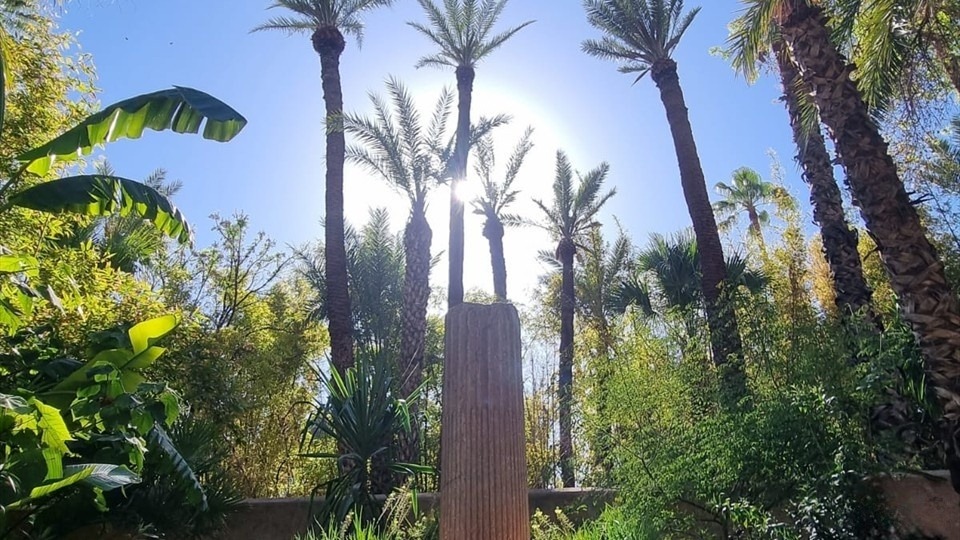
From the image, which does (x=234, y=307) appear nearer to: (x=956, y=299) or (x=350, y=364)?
(x=350, y=364)

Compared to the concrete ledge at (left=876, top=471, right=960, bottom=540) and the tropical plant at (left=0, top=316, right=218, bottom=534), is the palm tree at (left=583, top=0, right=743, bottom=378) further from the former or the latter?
the tropical plant at (left=0, top=316, right=218, bottom=534)

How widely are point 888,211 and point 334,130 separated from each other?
9659 millimetres

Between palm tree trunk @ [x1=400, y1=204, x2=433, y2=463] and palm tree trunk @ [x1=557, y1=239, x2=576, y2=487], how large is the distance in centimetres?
261

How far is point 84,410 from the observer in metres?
5.50

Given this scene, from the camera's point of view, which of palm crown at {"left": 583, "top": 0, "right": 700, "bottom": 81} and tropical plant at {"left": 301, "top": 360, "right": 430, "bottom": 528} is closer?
tropical plant at {"left": 301, "top": 360, "right": 430, "bottom": 528}

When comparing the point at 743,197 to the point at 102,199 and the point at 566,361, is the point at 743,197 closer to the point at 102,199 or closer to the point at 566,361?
the point at 566,361

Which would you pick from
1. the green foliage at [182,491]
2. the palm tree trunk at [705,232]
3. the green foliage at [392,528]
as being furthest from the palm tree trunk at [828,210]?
the green foliage at [182,491]

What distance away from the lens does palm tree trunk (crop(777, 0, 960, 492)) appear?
513 cm

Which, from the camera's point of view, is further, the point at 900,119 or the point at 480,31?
the point at 480,31

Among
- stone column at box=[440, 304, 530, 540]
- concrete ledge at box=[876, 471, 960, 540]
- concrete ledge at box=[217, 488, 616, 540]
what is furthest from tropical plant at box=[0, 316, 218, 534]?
concrete ledge at box=[876, 471, 960, 540]

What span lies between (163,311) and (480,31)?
1026 cm

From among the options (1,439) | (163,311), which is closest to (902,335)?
(1,439)

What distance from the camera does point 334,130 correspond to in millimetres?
12375

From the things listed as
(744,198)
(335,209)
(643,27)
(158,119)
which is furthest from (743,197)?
(158,119)
